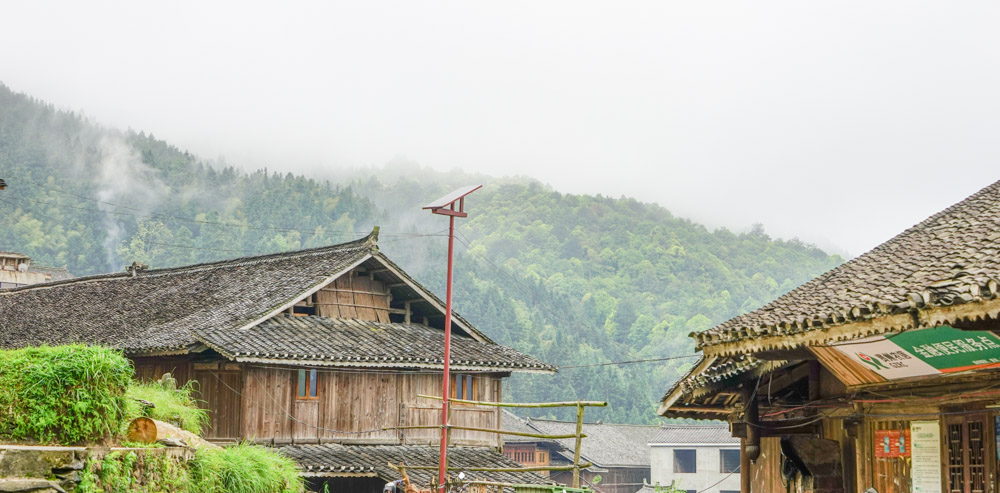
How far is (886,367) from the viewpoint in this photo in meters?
10.3

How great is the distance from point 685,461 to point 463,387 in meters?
35.5

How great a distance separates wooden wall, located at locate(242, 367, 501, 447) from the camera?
22.6 meters

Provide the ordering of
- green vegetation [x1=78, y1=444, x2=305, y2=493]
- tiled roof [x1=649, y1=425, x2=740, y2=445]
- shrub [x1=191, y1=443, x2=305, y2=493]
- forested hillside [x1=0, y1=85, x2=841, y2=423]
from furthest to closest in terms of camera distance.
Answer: forested hillside [x1=0, y1=85, x2=841, y2=423]
tiled roof [x1=649, y1=425, x2=740, y2=445]
shrub [x1=191, y1=443, x2=305, y2=493]
green vegetation [x1=78, y1=444, x2=305, y2=493]

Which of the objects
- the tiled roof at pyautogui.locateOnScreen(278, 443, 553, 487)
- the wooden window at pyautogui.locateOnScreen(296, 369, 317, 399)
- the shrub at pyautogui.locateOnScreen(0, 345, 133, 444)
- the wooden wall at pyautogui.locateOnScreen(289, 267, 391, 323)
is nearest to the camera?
the shrub at pyautogui.locateOnScreen(0, 345, 133, 444)

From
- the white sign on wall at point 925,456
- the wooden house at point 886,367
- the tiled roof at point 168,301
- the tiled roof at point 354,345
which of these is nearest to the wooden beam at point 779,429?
the wooden house at point 886,367

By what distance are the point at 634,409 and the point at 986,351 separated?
3064 inches

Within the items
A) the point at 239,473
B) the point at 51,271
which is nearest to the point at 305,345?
the point at 239,473

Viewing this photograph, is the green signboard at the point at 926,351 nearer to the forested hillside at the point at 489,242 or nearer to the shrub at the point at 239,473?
the shrub at the point at 239,473

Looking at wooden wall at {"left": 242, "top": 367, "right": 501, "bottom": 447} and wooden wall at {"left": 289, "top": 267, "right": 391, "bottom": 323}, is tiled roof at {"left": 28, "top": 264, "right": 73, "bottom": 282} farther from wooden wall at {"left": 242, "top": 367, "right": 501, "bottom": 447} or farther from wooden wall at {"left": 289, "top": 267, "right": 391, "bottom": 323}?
wooden wall at {"left": 242, "top": 367, "right": 501, "bottom": 447}

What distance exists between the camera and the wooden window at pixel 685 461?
58.5 m

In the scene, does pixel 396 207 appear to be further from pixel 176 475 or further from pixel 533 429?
pixel 176 475

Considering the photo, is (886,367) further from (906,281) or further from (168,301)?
(168,301)

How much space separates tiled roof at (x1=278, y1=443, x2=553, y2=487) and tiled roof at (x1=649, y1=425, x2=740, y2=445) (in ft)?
107

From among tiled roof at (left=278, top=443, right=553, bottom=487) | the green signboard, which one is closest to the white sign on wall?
the green signboard
